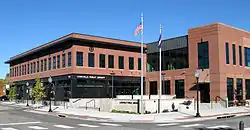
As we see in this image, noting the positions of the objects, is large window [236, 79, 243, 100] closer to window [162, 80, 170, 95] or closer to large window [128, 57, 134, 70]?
window [162, 80, 170, 95]

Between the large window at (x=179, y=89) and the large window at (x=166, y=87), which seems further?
the large window at (x=166, y=87)

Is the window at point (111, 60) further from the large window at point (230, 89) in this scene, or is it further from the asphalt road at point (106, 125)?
the asphalt road at point (106, 125)

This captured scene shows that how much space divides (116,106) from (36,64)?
3204cm

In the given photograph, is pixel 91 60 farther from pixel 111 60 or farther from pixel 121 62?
pixel 121 62

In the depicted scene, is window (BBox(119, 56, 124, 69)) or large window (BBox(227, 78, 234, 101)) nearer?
large window (BBox(227, 78, 234, 101))

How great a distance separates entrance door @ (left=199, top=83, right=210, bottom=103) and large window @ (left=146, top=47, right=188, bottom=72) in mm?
4989

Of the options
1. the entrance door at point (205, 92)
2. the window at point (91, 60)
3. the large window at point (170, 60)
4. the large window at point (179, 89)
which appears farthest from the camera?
the large window at point (170, 60)

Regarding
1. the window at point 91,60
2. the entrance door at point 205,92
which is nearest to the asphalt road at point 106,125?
the entrance door at point 205,92

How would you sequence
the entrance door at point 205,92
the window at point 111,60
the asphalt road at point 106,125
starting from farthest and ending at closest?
the window at point 111,60
the entrance door at point 205,92
the asphalt road at point 106,125

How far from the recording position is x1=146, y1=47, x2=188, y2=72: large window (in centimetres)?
4916

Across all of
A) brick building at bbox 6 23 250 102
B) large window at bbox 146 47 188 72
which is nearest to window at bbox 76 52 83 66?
brick building at bbox 6 23 250 102

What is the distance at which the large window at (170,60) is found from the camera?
1935 inches

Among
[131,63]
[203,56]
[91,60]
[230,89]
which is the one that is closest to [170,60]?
[131,63]

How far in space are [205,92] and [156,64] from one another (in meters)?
12.6
